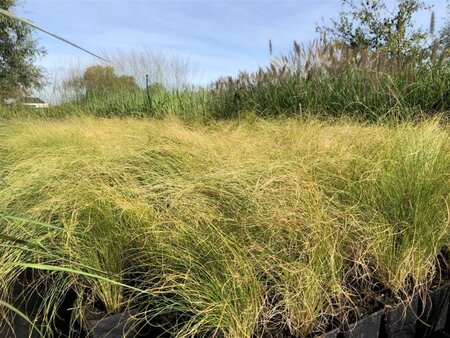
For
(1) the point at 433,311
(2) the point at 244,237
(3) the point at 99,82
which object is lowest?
(1) the point at 433,311

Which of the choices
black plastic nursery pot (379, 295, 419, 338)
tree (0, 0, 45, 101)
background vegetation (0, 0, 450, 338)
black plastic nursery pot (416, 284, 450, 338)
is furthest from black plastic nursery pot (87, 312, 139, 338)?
tree (0, 0, 45, 101)

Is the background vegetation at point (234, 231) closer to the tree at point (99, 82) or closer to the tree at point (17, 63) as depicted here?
the tree at point (99, 82)

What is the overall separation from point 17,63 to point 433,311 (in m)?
11.9

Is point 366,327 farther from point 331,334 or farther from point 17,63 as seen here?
point 17,63

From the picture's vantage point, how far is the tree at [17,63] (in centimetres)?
1018

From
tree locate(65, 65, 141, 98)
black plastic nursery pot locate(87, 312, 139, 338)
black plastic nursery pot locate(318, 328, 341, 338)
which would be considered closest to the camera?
black plastic nursery pot locate(318, 328, 341, 338)

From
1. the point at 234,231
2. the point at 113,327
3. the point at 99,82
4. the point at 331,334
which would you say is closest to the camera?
the point at 331,334

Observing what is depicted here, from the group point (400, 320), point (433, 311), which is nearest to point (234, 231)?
point (400, 320)

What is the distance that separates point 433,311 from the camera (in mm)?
1249

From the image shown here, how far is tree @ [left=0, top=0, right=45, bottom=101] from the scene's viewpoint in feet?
33.4

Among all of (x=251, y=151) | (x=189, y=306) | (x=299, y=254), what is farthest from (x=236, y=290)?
(x=251, y=151)

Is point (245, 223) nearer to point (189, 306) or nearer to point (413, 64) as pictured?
point (189, 306)

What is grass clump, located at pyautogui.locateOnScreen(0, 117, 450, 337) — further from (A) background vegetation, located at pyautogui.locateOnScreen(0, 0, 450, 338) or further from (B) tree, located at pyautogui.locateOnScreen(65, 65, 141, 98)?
(B) tree, located at pyautogui.locateOnScreen(65, 65, 141, 98)

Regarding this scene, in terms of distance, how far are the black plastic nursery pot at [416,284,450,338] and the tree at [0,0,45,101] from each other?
10650 mm
